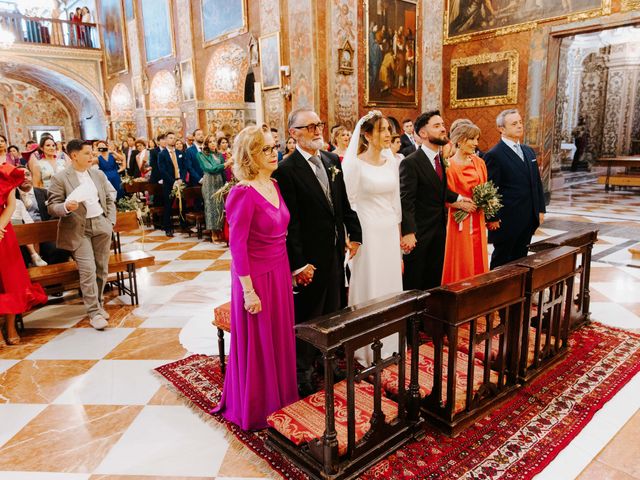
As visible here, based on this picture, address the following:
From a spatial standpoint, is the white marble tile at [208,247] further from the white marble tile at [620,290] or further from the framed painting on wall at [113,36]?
the framed painting on wall at [113,36]

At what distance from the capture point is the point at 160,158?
28.8ft

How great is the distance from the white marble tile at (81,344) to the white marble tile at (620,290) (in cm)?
465

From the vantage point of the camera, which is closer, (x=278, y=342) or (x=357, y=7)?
(x=278, y=342)

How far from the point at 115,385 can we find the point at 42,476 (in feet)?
3.07

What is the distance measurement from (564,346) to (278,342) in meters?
2.18

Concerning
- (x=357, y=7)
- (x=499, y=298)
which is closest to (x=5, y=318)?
(x=499, y=298)

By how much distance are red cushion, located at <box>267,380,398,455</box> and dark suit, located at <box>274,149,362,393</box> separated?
46cm

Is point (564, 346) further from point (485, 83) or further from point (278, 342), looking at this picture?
point (485, 83)

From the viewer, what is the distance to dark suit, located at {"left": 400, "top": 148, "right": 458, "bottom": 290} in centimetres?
370

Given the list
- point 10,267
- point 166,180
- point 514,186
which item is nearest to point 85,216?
point 10,267

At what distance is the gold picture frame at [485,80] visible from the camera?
10.9m

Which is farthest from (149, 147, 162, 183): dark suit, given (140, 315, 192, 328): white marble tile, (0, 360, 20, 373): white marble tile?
(0, 360, 20, 373): white marble tile

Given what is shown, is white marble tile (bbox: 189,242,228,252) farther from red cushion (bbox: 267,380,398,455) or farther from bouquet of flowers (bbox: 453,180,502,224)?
red cushion (bbox: 267,380,398,455)

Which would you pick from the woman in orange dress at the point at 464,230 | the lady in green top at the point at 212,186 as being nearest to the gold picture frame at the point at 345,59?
the lady in green top at the point at 212,186
